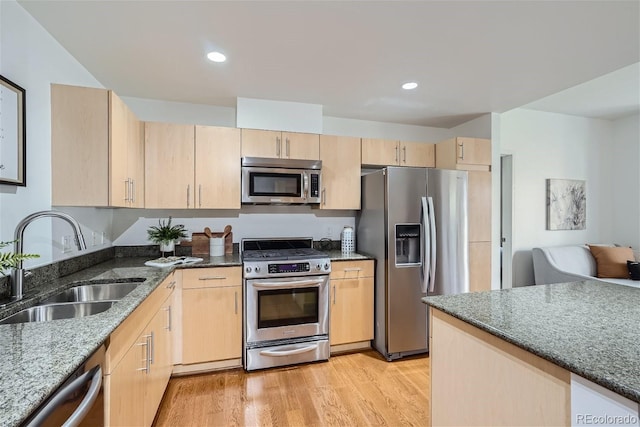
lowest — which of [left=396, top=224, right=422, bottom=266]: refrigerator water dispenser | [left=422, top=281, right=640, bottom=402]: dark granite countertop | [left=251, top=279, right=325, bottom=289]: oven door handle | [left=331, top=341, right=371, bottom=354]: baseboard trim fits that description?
[left=331, top=341, right=371, bottom=354]: baseboard trim

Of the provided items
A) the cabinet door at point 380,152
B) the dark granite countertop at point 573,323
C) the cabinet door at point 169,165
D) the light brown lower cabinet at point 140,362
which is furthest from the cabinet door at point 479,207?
the light brown lower cabinet at point 140,362

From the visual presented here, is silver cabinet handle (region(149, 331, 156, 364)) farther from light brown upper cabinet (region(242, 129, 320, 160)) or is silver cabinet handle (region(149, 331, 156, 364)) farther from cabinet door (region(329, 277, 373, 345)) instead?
light brown upper cabinet (region(242, 129, 320, 160))

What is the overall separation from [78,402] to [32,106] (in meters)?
1.63

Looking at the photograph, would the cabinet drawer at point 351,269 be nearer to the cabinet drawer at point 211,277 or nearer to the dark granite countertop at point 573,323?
the cabinet drawer at point 211,277

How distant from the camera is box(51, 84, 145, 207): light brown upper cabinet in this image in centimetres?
182

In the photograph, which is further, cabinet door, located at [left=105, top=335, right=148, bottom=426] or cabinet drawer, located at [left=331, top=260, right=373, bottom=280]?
cabinet drawer, located at [left=331, top=260, right=373, bottom=280]

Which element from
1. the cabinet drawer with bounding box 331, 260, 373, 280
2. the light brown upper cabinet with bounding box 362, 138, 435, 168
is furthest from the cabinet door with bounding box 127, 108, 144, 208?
the light brown upper cabinet with bounding box 362, 138, 435, 168

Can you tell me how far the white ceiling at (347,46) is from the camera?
1.61 meters

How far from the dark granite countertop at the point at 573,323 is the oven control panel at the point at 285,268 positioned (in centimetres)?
129

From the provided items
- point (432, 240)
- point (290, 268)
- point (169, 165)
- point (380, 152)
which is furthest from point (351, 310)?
point (169, 165)

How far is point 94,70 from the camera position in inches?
89.9

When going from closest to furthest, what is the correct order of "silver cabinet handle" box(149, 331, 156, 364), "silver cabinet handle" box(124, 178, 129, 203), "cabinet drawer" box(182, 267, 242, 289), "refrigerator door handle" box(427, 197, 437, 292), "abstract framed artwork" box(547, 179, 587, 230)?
"silver cabinet handle" box(149, 331, 156, 364) → "silver cabinet handle" box(124, 178, 129, 203) → "cabinet drawer" box(182, 267, 242, 289) → "refrigerator door handle" box(427, 197, 437, 292) → "abstract framed artwork" box(547, 179, 587, 230)

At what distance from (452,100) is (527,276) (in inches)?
109

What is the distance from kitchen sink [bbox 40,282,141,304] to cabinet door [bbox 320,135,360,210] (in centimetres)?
178
